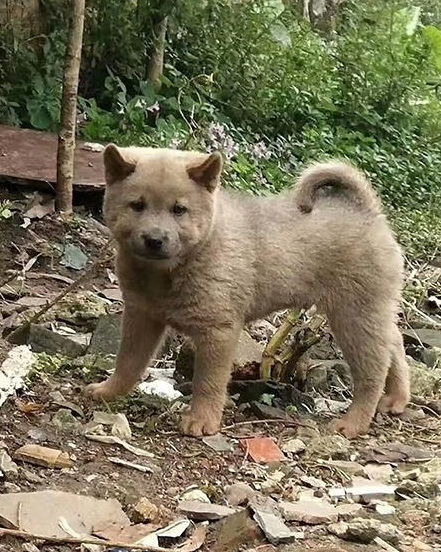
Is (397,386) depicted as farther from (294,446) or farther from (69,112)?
(69,112)

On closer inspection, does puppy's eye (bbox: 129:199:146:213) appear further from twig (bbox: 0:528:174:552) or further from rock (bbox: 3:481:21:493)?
twig (bbox: 0:528:174:552)

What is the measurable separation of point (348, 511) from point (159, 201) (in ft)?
5.35

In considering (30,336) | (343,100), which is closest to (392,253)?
(30,336)

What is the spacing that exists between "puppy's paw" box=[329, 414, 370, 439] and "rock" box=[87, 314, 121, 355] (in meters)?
1.41

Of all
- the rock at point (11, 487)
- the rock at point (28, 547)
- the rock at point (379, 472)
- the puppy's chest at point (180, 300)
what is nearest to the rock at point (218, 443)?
the puppy's chest at point (180, 300)

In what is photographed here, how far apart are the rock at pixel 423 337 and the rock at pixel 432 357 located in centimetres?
14

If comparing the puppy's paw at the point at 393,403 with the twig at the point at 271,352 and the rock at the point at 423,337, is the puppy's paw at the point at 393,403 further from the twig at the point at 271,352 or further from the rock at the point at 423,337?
the rock at the point at 423,337

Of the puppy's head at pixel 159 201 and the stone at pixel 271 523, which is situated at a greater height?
the puppy's head at pixel 159 201

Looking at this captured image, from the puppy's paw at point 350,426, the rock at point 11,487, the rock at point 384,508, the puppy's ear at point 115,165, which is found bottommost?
the puppy's paw at point 350,426

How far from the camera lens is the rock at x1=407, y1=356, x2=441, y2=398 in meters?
6.71

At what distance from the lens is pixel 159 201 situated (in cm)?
493

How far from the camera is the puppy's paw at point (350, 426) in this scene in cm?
560

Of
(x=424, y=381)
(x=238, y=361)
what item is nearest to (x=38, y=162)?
(x=238, y=361)

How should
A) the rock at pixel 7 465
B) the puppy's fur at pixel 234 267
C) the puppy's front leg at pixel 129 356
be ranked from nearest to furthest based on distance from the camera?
the rock at pixel 7 465, the puppy's fur at pixel 234 267, the puppy's front leg at pixel 129 356
